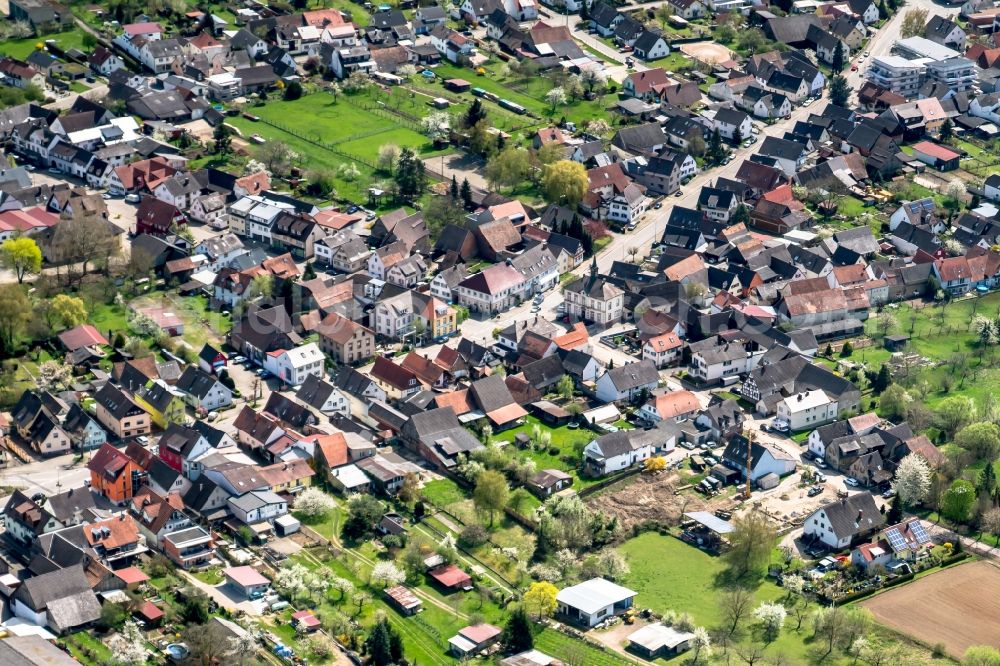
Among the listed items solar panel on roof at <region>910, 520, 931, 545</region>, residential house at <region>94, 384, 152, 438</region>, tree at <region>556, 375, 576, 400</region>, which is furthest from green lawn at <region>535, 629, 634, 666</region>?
residential house at <region>94, 384, 152, 438</region>

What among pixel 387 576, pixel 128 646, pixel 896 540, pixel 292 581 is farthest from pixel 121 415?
pixel 896 540

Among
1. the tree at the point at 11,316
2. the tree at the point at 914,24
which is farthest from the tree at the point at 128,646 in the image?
the tree at the point at 914,24

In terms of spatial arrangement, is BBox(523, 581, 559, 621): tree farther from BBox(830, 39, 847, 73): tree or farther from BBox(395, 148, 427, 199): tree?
BBox(830, 39, 847, 73): tree

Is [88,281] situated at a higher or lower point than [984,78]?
lower

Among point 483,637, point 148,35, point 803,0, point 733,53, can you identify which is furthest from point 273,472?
point 803,0

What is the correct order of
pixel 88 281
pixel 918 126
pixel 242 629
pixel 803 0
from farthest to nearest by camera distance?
1. pixel 803 0
2. pixel 918 126
3. pixel 88 281
4. pixel 242 629

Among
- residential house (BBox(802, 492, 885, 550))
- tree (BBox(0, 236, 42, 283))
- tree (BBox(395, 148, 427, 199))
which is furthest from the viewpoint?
Result: tree (BBox(395, 148, 427, 199))

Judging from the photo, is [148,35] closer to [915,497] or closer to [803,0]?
[803,0]
